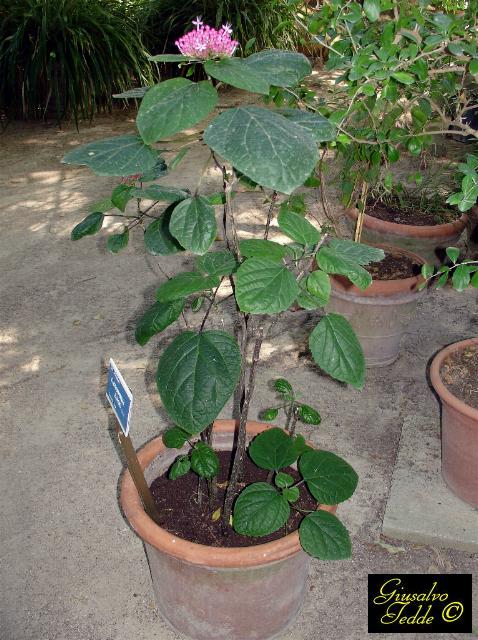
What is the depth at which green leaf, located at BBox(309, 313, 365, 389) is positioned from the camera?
130cm

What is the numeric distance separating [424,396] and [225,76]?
6.53ft

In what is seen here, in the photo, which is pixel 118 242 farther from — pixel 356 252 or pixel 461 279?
pixel 461 279

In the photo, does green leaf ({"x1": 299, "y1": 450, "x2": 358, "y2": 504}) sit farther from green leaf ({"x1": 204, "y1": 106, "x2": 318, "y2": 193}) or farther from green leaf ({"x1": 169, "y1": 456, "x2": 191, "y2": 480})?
green leaf ({"x1": 204, "y1": 106, "x2": 318, "y2": 193})

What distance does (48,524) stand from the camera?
2252 mm

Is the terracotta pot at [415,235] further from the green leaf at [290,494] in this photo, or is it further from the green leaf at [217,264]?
the green leaf at [217,264]

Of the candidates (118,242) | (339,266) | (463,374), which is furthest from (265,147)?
(463,374)

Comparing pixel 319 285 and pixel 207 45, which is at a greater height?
pixel 207 45

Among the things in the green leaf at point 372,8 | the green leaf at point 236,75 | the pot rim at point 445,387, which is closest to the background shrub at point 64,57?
the pot rim at point 445,387

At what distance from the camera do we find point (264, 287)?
1.19 metres

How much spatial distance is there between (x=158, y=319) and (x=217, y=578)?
0.65 m

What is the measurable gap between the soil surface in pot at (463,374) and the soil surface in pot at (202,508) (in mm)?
669

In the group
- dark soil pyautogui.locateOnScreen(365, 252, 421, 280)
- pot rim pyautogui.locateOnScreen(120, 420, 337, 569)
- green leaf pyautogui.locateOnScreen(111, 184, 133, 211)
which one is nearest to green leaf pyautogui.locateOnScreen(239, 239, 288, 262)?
green leaf pyautogui.locateOnScreen(111, 184, 133, 211)

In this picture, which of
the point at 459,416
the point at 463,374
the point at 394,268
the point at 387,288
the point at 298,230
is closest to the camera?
the point at 298,230

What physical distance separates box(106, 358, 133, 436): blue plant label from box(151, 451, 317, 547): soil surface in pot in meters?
0.37
